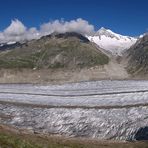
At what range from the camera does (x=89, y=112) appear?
265 ft

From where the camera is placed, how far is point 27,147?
27469 millimetres

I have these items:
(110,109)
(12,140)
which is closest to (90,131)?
(110,109)

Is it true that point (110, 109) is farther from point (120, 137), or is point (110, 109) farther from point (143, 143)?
point (143, 143)

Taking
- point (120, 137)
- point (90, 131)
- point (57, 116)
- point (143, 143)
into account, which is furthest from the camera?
point (57, 116)

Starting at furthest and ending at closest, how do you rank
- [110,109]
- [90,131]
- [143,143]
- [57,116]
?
[110,109]
[57,116]
[90,131]
[143,143]

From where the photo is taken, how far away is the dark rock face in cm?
5512

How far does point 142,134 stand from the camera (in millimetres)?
57156

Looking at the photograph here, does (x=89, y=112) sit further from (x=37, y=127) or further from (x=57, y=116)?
(x=37, y=127)

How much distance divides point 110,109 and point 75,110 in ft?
25.2

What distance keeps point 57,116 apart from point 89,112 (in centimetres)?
771

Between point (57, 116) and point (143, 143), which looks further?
point (57, 116)

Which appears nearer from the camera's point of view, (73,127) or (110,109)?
(73,127)

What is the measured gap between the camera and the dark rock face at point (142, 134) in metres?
55.1

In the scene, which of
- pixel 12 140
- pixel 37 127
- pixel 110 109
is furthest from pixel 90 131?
pixel 12 140
